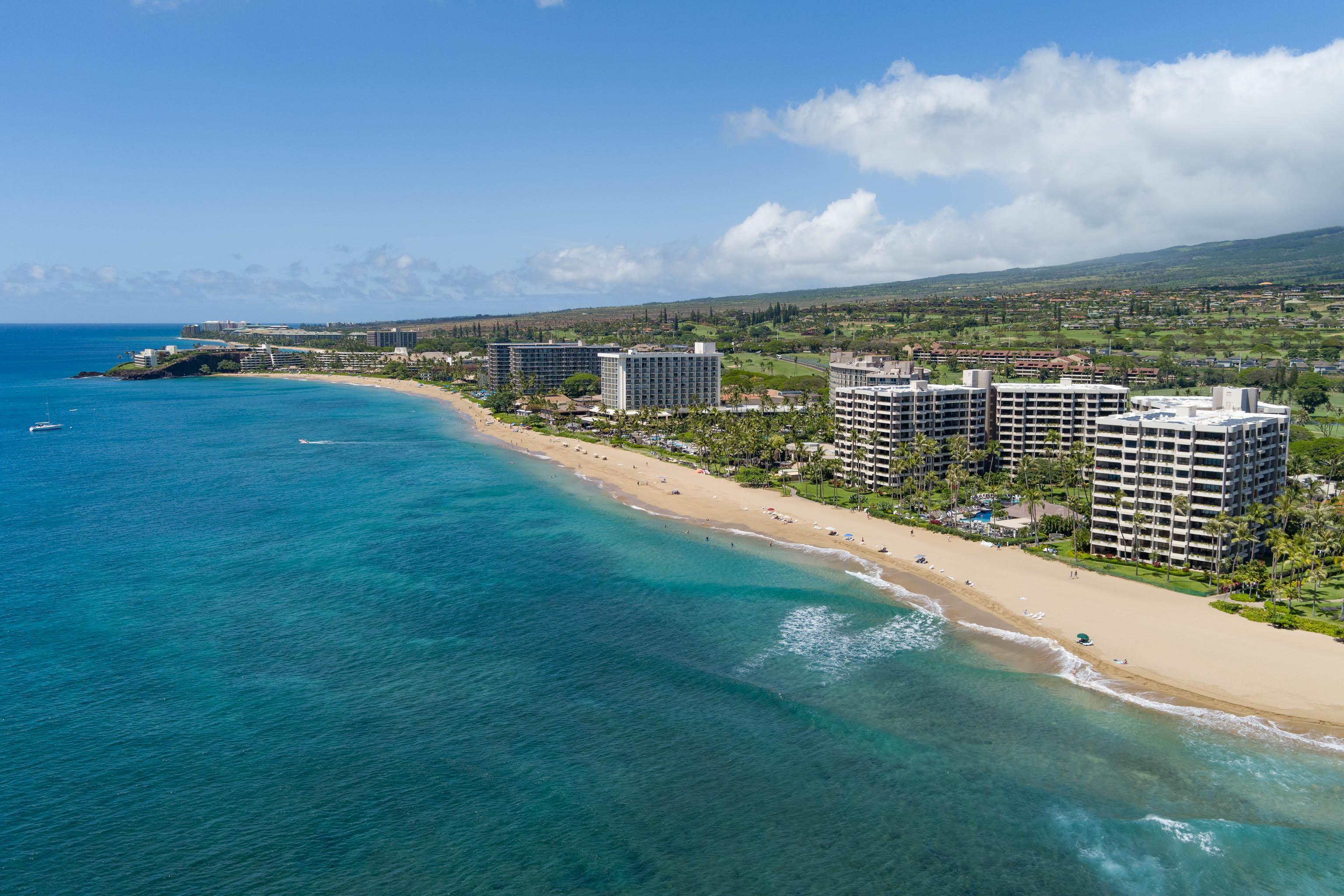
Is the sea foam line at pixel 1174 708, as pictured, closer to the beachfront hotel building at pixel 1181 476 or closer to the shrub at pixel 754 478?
the beachfront hotel building at pixel 1181 476

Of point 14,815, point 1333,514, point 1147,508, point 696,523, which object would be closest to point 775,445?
point 696,523

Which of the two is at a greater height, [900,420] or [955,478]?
[900,420]

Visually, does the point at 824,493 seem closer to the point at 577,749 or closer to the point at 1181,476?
the point at 1181,476

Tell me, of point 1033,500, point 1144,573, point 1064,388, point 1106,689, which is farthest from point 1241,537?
point 1064,388

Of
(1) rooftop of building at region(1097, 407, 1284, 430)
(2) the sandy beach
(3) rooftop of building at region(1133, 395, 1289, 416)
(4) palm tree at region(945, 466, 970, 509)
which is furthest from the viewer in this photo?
(4) palm tree at region(945, 466, 970, 509)

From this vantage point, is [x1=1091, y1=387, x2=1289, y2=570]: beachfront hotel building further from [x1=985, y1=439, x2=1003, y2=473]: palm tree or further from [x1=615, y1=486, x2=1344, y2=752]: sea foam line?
[x1=985, y1=439, x2=1003, y2=473]: palm tree

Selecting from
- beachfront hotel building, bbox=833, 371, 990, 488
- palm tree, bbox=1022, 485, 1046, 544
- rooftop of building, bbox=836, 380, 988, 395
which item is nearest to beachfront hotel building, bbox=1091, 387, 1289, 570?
palm tree, bbox=1022, 485, 1046, 544
